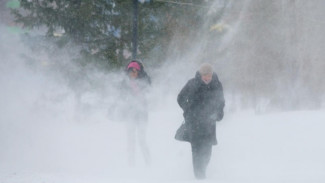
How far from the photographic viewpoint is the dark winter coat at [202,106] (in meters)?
6.05

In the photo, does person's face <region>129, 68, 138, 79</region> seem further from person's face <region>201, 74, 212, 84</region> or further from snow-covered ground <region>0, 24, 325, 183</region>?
person's face <region>201, 74, 212, 84</region>

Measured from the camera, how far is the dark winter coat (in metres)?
6.05

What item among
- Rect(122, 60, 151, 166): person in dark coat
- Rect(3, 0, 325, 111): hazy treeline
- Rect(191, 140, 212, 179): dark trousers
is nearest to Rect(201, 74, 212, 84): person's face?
Rect(191, 140, 212, 179): dark trousers

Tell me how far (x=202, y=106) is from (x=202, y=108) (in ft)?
0.09

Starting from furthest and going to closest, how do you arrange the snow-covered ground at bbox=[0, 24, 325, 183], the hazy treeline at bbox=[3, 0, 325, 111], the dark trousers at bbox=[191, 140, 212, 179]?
the hazy treeline at bbox=[3, 0, 325, 111] < the snow-covered ground at bbox=[0, 24, 325, 183] < the dark trousers at bbox=[191, 140, 212, 179]

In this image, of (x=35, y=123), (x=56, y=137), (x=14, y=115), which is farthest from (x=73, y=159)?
(x=14, y=115)

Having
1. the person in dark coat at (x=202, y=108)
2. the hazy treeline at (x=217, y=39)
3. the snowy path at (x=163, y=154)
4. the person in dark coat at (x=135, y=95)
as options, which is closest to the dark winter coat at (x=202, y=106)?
the person in dark coat at (x=202, y=108)

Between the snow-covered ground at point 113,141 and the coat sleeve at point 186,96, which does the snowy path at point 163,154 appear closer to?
the snow-covered ground at point 113,141

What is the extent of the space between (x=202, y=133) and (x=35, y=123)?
32.8 feet

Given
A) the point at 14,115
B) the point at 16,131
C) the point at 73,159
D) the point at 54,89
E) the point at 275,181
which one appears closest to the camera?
the point at 275,181

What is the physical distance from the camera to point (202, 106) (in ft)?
20.0

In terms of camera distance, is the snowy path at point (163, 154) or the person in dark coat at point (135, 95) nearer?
the snowy path at point (163, 154)

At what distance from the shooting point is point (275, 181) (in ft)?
19.6

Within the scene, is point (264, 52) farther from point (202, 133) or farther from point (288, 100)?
point (202, 133)
